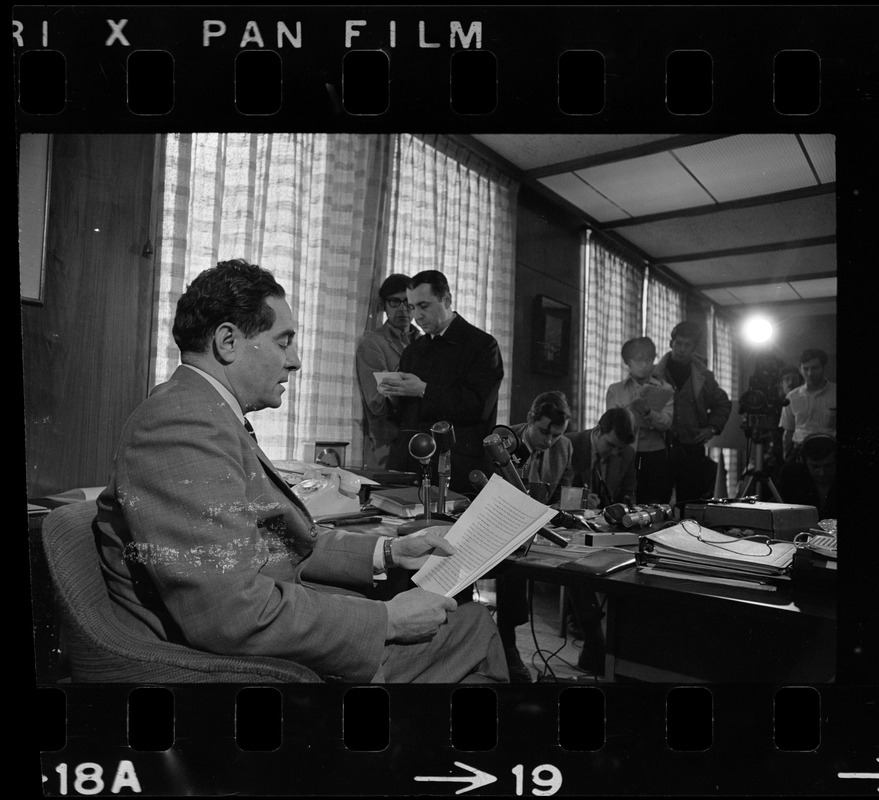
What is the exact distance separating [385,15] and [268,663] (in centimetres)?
128

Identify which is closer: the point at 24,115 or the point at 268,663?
the point at 268,663

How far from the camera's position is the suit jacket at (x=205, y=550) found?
40.8 inches

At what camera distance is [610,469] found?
1.45 meters

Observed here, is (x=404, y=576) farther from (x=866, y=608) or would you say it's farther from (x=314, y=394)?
(x=866, y=608)

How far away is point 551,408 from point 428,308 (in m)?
0.35

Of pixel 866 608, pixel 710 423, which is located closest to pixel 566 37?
pixel 710 423

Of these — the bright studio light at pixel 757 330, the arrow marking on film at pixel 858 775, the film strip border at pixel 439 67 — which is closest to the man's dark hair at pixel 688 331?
the bright studio light at pixel 757 330

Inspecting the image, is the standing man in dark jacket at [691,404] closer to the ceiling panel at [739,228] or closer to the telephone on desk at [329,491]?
the ceiling panel at [739,228]

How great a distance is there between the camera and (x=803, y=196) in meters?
1.35

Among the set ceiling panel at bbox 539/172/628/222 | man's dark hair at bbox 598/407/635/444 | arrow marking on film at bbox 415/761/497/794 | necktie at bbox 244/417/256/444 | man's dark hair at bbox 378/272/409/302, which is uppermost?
ceiling panel at bbox 539/172/628/222

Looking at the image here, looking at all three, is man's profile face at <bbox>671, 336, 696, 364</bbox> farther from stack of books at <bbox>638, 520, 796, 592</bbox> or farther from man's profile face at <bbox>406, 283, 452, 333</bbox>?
man's profile face at <bbox>406, 283, 452, 333</bbox>

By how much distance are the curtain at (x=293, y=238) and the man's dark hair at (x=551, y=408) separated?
0.40m

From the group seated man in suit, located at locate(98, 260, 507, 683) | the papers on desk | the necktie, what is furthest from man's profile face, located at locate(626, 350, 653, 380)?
the papers on desk

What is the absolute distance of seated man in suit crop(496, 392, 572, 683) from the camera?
4.47ft
